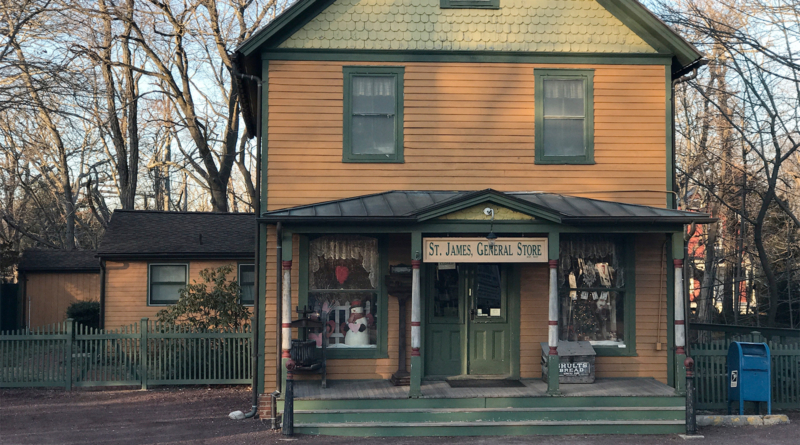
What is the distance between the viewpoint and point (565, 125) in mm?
12484

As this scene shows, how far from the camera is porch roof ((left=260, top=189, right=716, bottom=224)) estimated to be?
10.8m

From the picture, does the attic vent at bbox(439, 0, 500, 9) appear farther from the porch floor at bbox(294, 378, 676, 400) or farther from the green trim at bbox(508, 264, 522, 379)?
the porch floor at bbox(294, 378, 676, 400)

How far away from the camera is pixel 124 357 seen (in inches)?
576

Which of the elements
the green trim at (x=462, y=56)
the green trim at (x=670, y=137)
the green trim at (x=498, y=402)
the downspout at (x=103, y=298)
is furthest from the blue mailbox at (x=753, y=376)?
the downspout at (x=103, y=298)

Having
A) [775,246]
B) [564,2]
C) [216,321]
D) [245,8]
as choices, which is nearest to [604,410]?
[564,2]

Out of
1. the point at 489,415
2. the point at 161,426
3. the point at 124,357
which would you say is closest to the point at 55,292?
the point at 124,357

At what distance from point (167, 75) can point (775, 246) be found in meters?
21.9

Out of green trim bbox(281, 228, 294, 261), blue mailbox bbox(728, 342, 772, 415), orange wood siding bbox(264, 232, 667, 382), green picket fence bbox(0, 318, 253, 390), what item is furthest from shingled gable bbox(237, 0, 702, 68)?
green picket fence bbox(0, 318, 253, 390)

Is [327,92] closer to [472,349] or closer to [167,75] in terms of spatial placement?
[472,349]

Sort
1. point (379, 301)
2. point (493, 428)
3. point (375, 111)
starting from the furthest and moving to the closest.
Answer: point (375, 111), point (379, 301), point (493, 428)

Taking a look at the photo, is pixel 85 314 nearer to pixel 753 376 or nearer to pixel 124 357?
pixel 124 357

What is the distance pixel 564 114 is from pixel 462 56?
209cm

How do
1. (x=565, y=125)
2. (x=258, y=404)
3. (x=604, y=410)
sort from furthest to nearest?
1. (x=565, y=125)
2. (x=258, y=404)
3. (x=604, y=410)

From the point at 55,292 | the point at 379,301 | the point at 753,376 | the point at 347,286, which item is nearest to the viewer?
the point at 753,376
